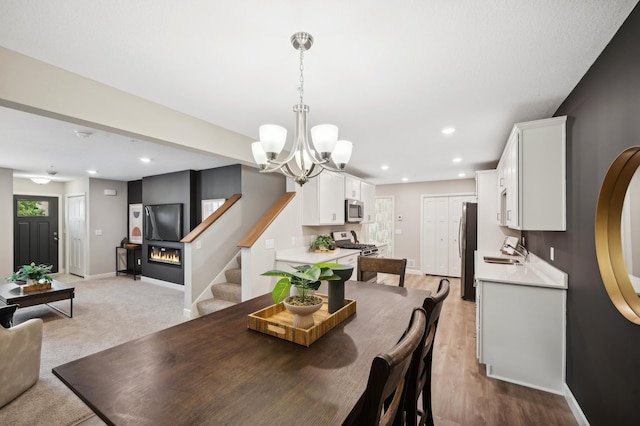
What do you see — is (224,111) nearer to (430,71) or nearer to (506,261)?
(430,71)

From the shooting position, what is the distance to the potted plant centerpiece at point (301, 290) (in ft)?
4.25

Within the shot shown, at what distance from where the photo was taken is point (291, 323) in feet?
4.60

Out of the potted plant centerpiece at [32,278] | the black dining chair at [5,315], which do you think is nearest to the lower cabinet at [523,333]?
the black dining chair at [5,315]

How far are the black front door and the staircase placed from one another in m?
6.01

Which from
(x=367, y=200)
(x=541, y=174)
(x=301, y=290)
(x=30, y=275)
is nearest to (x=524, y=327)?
(x=541, y=174)

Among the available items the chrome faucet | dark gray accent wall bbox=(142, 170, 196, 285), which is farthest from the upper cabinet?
dark gray accent wall bbox=(142, 170, 196, 285)

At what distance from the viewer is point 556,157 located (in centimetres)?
223

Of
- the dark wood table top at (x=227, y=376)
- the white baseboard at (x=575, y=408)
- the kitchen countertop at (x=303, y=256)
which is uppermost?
the dark wood table top at (x=227, y=376)

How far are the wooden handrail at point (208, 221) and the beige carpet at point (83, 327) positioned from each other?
3.79 ft

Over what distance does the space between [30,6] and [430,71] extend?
7.14 ft

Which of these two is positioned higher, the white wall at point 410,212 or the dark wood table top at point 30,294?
the white wall at point 410,212

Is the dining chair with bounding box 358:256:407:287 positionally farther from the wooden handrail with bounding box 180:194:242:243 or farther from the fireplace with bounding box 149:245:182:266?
the fireplace with bounding box 149:245:182:266

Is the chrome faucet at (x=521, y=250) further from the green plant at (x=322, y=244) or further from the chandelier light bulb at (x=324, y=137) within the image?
the chandelier light bulb at (x=324, y=137)

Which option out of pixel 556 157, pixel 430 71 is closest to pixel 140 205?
pixel 430 71
